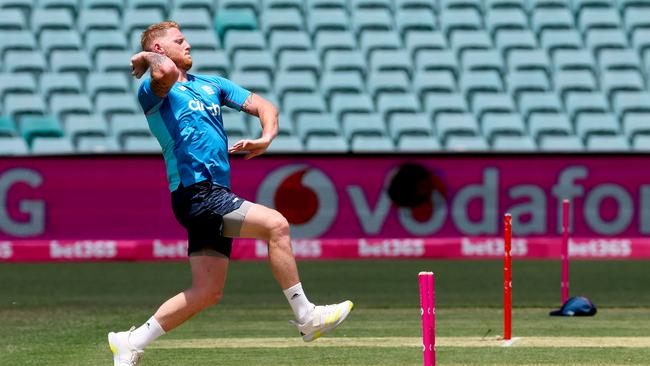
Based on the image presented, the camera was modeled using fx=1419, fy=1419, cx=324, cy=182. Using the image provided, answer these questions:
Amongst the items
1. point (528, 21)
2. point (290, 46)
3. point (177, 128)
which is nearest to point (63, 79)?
point (290, 46)

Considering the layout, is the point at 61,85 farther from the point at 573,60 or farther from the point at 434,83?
the point at 573,60

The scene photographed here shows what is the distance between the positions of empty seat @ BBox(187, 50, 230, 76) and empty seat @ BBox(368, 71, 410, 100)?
7.64 feet

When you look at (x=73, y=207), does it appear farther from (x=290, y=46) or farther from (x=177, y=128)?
(x=177, y=128)

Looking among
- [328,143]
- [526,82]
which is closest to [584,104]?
[526,82]

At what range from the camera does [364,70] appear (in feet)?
74.5

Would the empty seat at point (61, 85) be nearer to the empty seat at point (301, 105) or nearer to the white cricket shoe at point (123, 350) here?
the empty seat at point (301, 105)

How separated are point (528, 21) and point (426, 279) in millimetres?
18162

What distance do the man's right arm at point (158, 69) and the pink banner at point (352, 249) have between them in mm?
10657

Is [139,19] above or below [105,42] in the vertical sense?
above

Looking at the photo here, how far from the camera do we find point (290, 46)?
23.0m

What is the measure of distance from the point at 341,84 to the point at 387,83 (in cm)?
73

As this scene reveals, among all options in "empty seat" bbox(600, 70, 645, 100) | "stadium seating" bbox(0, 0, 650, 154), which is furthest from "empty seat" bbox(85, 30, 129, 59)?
"empty seat" bbox(600, 70, 645, 100)

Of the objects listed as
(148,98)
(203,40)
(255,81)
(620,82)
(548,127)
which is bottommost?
(548,127)

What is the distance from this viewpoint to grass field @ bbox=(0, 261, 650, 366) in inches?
388
